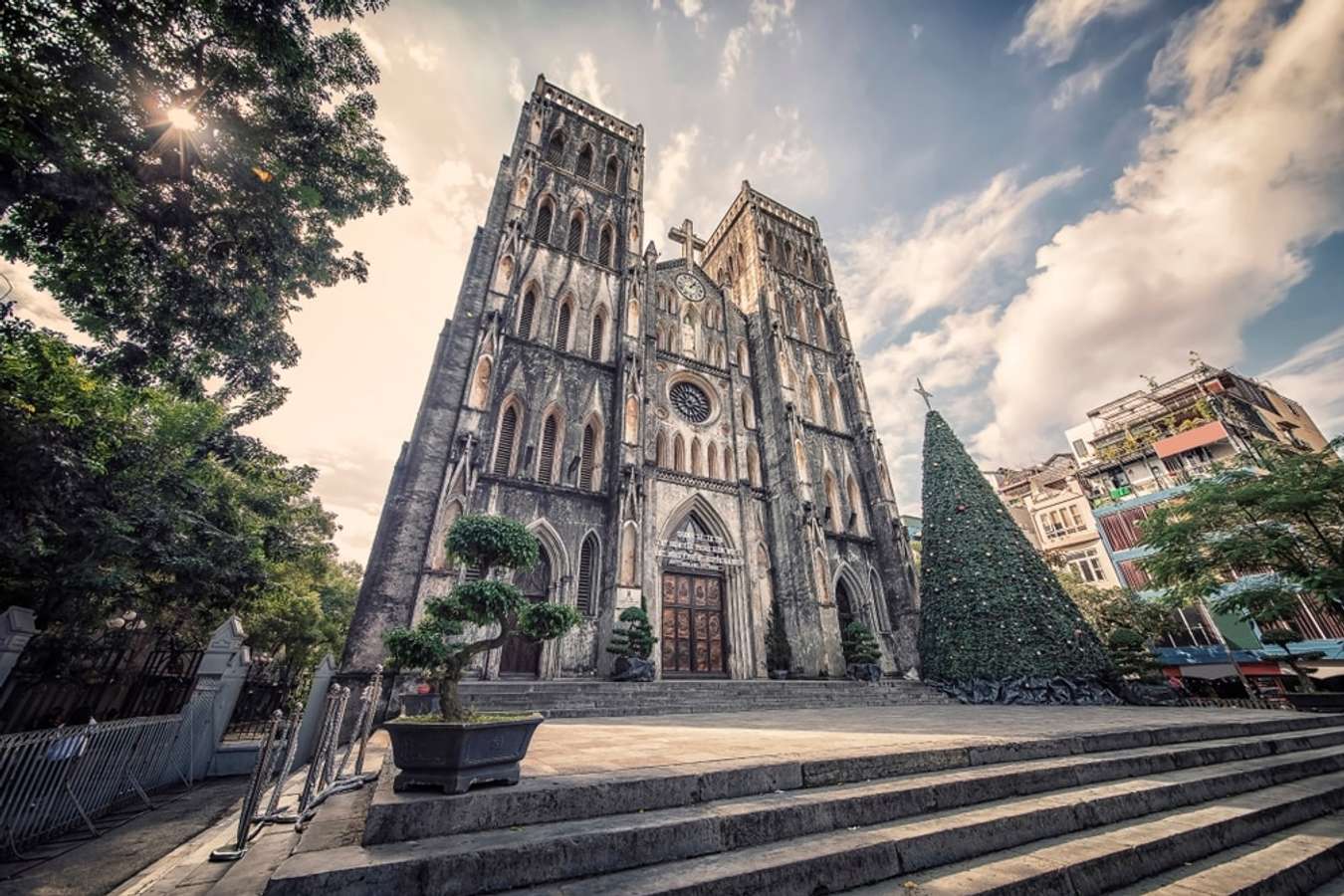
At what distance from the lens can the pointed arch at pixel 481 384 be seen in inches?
509

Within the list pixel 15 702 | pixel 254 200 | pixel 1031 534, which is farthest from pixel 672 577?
pixel 1031 534

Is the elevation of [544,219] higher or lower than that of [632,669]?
higher

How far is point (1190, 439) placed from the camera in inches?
877

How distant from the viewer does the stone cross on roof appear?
22180mm

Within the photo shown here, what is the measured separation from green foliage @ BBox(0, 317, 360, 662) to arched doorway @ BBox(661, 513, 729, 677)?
36.2ft

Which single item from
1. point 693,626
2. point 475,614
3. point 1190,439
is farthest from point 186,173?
point 1190,439

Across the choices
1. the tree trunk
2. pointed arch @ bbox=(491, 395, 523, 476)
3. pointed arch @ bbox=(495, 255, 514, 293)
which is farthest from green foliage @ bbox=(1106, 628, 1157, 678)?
pointed arch @ bbox=(495, 255, 514, 293)

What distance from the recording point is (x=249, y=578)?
41.1 ft

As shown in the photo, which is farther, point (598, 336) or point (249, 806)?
point (598, 336)

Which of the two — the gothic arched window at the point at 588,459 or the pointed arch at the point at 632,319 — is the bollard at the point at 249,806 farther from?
the pointed arch at the point at 632,319

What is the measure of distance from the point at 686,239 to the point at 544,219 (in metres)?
7.37

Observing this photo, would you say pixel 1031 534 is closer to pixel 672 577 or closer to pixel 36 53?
pixel 672 577

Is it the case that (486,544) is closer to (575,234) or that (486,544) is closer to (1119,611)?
(575,234)

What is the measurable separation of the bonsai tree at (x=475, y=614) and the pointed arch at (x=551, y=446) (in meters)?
9.73
